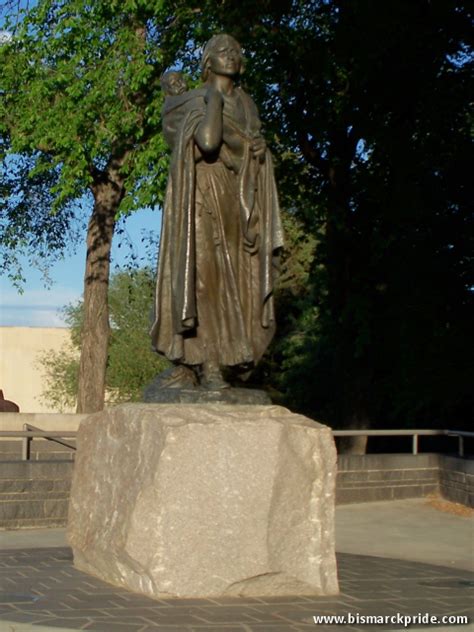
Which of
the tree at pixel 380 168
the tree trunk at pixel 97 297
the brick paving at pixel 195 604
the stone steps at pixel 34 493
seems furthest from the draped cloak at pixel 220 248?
the tree trunk at pixel 97 297

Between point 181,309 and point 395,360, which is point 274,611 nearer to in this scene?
point 181,309

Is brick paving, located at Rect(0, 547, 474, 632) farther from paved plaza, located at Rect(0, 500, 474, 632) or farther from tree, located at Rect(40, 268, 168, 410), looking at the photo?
tree, located at Rect(40, 268, 168, 410)

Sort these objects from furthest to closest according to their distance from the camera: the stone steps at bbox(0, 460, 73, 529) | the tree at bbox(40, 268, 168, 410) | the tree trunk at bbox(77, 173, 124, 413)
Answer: the tree at bbox(40, 268, 168, 410)
the tree trunk at bbox(77, 173, 124, 413)
the stone steps at bbox(0, 460, 73, 529)

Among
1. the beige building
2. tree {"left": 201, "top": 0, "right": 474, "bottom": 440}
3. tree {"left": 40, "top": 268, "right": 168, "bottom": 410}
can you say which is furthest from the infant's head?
the beige building

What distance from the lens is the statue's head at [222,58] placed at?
29.9 feet

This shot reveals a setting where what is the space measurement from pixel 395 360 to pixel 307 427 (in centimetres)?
1562

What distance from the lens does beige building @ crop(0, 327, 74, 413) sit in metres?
53.5

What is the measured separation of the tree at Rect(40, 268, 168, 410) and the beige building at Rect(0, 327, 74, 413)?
145 inches

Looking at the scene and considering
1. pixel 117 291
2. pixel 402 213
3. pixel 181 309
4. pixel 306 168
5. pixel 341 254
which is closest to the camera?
pixel 181 309

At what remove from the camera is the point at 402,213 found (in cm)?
Result: 2155

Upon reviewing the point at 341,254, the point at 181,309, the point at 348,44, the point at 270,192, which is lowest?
the point at 181,309

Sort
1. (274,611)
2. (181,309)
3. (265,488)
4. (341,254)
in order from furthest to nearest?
(341,254)
(181,309)
(265,488)
(274,611)

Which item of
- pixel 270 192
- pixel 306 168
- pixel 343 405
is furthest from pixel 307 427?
pixel 306 168

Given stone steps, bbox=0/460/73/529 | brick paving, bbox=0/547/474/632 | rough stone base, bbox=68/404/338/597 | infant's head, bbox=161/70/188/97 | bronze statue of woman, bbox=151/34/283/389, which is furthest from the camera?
stone steps, bbox=0/460/73/529
